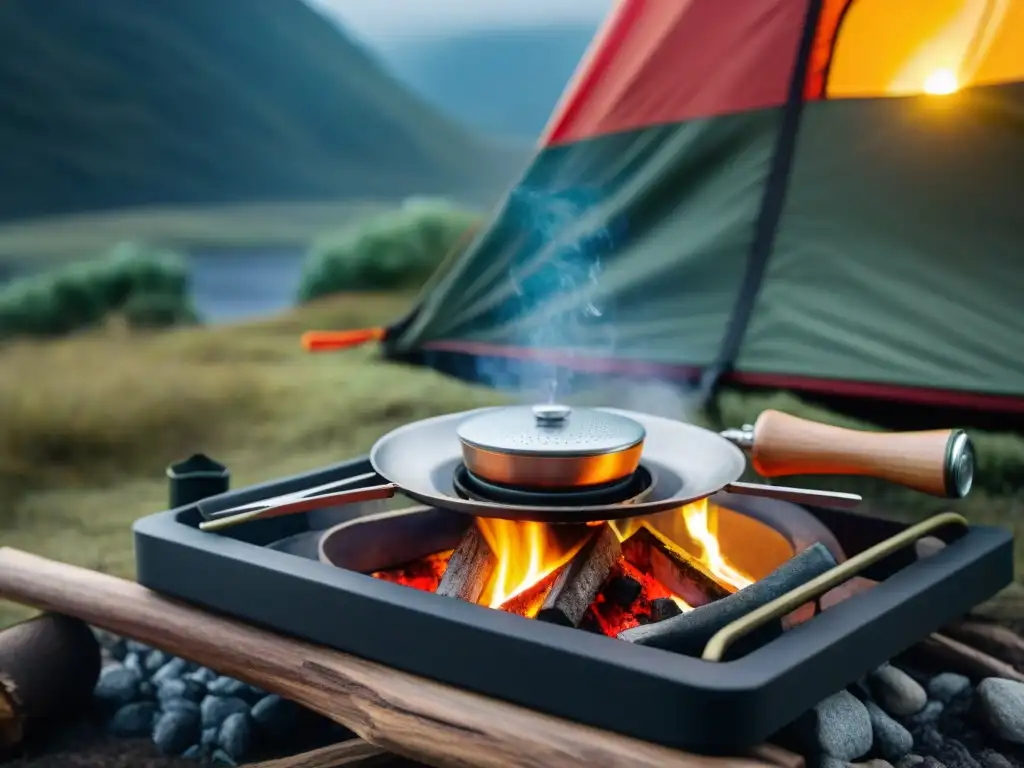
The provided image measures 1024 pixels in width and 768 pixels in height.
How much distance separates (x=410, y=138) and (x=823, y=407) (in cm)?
357

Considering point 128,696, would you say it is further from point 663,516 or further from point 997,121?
point 997,121

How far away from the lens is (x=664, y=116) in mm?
1960

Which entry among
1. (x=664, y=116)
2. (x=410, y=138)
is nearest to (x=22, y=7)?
(x=410, y=138)

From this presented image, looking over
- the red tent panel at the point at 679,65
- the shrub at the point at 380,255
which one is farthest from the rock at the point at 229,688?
the shrub at the point at 380,255

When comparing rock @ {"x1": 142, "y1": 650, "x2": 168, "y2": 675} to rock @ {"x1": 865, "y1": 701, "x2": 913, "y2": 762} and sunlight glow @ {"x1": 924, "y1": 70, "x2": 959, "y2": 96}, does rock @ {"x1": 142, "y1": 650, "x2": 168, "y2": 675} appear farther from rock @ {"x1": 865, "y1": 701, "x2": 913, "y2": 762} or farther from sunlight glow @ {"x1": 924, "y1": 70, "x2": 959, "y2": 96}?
sunlight glow @ {"x1": 924, "y1": 70, "x2": 959, "y2": 96}

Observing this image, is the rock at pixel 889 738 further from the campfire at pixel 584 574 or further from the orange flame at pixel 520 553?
the orange flame at pixel 520 553

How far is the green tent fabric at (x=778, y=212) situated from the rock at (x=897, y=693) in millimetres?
776

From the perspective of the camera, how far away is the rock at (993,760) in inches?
37.0

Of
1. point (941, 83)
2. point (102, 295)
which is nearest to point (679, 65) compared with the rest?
point (941, 83)

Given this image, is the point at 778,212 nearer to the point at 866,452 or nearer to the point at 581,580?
the point at 866,452

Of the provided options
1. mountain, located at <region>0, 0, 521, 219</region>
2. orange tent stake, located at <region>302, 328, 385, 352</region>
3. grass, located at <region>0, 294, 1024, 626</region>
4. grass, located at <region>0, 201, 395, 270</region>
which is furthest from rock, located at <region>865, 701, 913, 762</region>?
mountain, located at <region>0, 0, 521, 219</region>

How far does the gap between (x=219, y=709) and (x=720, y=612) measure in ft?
1.91

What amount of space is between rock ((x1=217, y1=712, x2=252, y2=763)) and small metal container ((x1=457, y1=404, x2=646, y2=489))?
1.25 feet

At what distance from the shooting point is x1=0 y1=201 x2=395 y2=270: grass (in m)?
3.59
